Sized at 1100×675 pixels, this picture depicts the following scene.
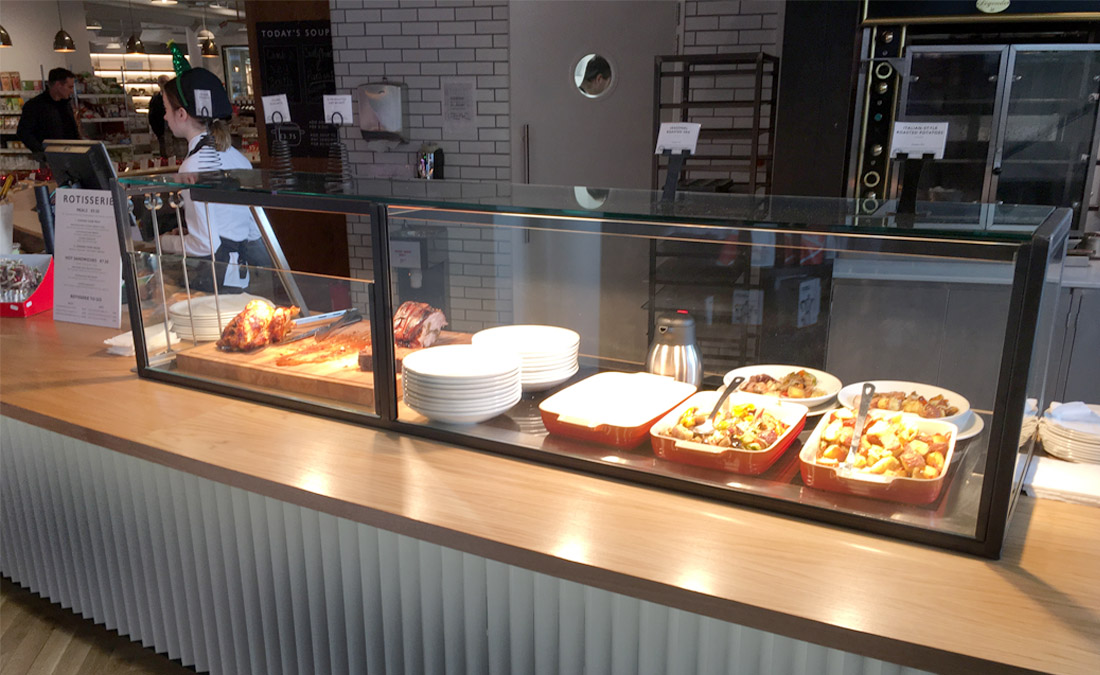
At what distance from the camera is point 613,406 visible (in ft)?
5.43

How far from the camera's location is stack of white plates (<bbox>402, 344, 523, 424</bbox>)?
1.64 meters

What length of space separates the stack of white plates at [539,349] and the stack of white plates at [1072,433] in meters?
1.00

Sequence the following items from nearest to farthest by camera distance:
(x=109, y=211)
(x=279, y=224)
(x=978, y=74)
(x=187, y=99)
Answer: (x=109, y=211) < (x=187, y=99) < (x=978, y=74) < (x=279, y=224)

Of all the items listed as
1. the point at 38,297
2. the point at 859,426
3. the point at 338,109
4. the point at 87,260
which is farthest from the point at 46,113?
the point at 859,426

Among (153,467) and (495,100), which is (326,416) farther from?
(495,100)

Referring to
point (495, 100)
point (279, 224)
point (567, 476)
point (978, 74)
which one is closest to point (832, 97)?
point (978, 74)

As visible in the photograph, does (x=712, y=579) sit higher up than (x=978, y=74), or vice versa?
(x=978, y=74)

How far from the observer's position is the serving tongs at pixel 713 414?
149cm

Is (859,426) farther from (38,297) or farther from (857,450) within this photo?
(38,297)

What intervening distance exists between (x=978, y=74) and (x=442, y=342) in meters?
2.96

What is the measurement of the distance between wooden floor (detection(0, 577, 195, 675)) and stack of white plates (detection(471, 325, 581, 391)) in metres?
1.33

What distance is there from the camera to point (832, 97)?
3.71 m

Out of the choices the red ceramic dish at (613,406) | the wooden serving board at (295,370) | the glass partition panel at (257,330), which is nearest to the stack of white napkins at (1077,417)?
the red ceramic dish at (613,406)

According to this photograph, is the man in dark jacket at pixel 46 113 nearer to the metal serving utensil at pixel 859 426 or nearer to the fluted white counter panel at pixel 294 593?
the fluted white counter panel at pixel 294 593
